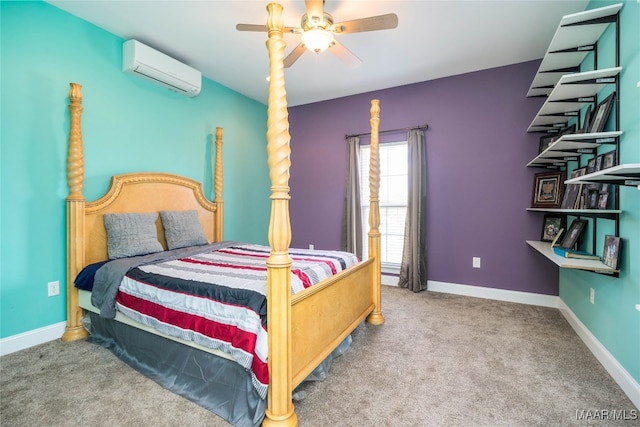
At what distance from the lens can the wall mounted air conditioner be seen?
9.29ft

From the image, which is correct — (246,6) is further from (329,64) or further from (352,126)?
(352,126)

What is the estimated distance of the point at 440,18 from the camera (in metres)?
2.56

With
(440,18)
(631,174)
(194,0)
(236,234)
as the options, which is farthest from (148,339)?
(440,18)

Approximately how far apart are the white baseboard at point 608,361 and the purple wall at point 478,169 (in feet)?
2.54

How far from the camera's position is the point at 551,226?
123 inches

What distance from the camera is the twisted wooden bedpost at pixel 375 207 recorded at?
2.75 m

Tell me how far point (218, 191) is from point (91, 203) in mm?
1412

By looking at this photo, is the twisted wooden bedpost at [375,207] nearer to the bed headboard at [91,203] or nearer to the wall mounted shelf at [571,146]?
the wall mounted shelf at [571,146]

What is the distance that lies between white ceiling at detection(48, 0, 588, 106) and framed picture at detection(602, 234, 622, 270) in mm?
1894

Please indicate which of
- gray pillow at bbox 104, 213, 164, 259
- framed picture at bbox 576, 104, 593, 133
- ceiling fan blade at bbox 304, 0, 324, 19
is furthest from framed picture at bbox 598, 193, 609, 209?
gray pillow at bbox 104, 213, 164, 259

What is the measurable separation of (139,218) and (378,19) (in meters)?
2.63

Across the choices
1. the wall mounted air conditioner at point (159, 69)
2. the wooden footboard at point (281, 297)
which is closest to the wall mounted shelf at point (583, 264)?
the wooden footboard at point (281, 297)

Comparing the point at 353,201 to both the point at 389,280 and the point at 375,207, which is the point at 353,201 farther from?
the point at 375,207

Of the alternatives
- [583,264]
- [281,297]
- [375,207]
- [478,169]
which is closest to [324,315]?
[281,297]
